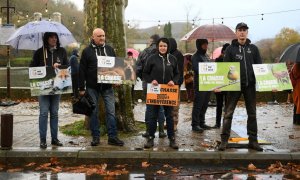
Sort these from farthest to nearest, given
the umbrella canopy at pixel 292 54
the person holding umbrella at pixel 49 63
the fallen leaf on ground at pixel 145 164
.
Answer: the umbrella canopy at pixel 292 54 → the person holding umbrella at pixel 49 63 → the fallen leaf on ground at pixel 145 164

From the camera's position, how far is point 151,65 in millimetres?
8328

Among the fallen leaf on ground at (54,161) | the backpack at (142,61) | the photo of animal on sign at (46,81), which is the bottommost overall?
the fallen leaf on ground at (54,161)

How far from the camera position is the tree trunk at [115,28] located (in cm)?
956

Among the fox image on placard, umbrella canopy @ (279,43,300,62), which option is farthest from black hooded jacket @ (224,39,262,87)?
the fox image on placard

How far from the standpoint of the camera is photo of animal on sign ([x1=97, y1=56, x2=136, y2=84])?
829 centimetres

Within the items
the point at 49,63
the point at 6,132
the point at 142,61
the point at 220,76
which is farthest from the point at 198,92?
the point at 6,132

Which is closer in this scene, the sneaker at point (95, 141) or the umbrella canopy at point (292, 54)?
the sneaker at point (95, 141)

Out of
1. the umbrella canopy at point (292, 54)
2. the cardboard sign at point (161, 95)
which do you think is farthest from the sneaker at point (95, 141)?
the umbrella canopy at point (292, 54)

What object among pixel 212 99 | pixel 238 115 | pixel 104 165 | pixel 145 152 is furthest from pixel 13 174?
pixel 212 99

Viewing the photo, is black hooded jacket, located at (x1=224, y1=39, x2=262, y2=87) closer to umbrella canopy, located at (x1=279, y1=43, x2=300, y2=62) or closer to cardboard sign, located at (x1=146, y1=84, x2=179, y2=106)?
cardboard sign, located at (x1=146, y1=84, x2=179, y2=106)

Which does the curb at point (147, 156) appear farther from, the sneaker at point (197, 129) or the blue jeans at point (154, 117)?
the sneaker at point (197, 129)

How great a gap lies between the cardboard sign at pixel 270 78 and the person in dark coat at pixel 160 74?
1499 mm

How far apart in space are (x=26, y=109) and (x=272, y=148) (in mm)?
9391

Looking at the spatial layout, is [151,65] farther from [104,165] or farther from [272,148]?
[272,148]
